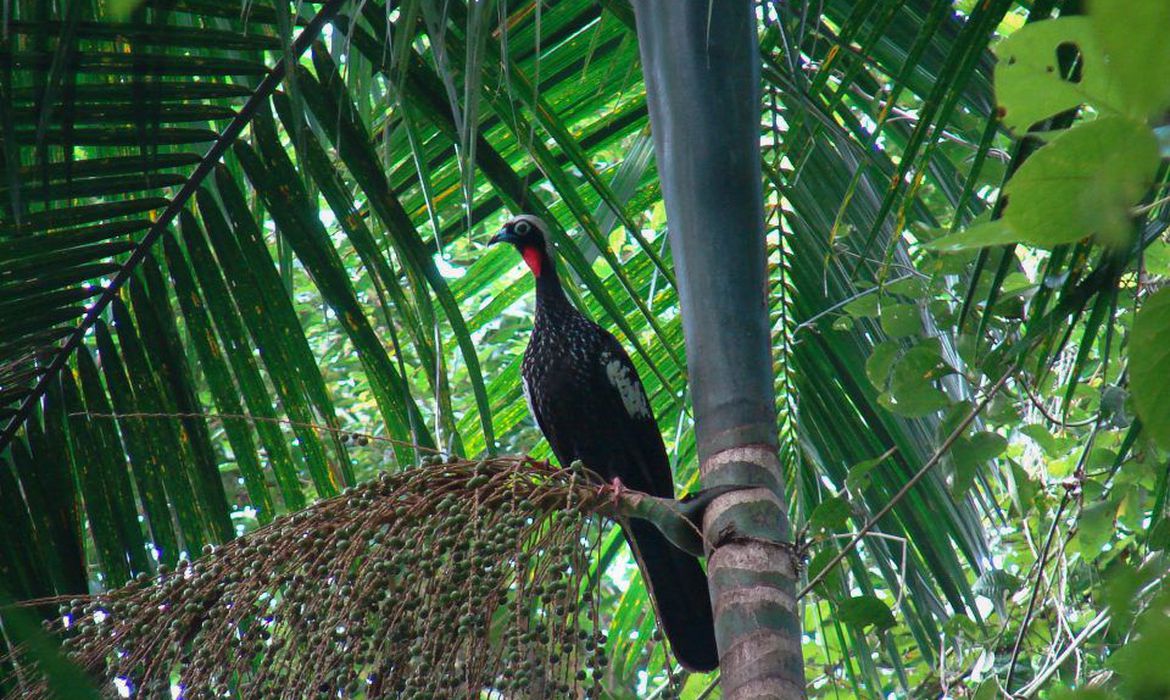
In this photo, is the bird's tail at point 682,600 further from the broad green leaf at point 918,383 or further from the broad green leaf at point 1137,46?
the broad green leaf at point 1137,46

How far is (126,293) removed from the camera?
2.24m

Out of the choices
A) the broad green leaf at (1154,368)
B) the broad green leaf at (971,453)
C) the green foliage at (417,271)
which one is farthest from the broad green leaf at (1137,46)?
the broad green leaf at (971,453)

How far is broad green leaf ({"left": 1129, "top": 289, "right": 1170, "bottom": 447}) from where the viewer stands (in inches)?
25.4

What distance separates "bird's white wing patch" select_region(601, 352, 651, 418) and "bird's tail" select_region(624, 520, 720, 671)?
47 centimetres

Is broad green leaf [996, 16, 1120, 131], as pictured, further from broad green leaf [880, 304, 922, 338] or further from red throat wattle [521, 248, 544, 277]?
red throat wattle [521, 248, 544, 277]

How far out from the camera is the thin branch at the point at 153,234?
219 cm

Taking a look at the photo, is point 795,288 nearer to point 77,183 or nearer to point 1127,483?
point 1127,483

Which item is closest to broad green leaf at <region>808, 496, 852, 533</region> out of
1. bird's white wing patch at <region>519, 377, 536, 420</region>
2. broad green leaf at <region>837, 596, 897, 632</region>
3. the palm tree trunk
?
broad green leaf at <region>837, 596, 897, 632</region>

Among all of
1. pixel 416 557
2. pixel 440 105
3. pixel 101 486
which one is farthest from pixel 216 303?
pixel 416 557

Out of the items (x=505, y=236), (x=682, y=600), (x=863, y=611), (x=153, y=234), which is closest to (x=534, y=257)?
(x=505, y=236)

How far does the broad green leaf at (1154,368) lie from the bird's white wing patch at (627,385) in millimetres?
2520

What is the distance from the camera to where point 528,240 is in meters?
3.41

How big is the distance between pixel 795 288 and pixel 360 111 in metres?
1.03

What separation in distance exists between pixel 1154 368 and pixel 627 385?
8.68 feet
